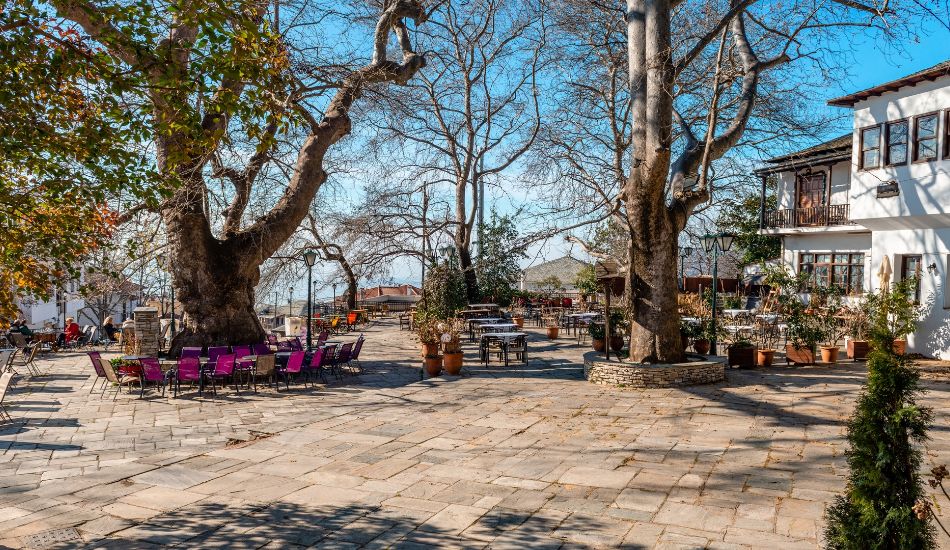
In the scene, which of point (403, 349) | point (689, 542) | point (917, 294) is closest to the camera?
point (689, 542)

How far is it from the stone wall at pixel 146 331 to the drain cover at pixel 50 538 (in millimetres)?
9784

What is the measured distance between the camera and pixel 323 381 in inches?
543

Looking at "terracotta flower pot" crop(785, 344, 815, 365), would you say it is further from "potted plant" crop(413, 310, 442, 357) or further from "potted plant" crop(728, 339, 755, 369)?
"potted plant" crop(413, 310, 442, 357)

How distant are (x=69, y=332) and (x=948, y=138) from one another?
85.0ft

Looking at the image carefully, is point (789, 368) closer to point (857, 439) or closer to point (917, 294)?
point (917, 294)

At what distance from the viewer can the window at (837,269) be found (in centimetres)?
2366

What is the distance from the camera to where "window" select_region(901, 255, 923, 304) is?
1526 cm

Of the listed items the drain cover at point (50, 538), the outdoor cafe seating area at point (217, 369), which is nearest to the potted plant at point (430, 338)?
the outdoor cafe seating area at point (217, 369)

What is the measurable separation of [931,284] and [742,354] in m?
4.88

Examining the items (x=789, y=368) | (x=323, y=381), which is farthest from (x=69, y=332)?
(x=789, y=368)

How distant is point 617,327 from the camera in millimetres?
17422

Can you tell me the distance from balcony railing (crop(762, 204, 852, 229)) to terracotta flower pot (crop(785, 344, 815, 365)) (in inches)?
429

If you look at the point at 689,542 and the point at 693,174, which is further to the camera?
the point at 693,174

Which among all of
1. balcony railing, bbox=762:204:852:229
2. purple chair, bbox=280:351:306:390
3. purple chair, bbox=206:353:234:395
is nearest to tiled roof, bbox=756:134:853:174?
balcony railing, bbox=762:204:852:229
